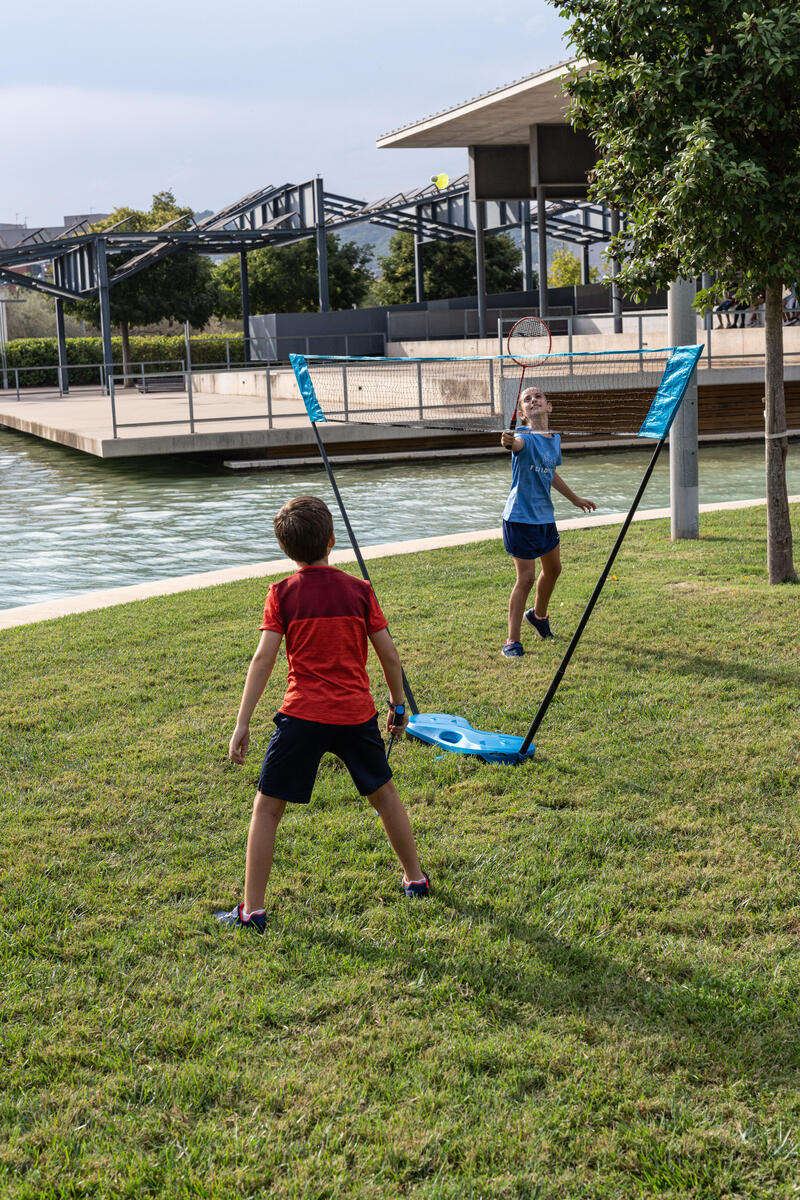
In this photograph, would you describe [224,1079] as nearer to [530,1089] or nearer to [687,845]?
[530,1089]

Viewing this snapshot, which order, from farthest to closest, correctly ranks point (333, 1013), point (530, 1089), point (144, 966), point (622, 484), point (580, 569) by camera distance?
point (622, 484) → point (580, 569) → point (144, 966) → point (333, 1013) → point (530, 1089)

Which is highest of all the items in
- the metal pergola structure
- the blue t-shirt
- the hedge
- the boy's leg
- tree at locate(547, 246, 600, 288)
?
tree at locate(547, 246, 600, 288)

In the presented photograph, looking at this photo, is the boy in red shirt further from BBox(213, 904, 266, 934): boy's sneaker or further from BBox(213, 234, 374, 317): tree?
BBox(213, 234, 374, 317): tree

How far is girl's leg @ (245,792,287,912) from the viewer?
3902mm

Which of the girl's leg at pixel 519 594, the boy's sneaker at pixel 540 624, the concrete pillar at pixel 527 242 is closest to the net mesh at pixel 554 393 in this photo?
the boy's sneaker at pixel 540 624

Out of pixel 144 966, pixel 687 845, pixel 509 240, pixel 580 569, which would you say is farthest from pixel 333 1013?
pixel 509 240

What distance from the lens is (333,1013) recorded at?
3.48 metres

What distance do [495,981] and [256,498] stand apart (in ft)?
47.8

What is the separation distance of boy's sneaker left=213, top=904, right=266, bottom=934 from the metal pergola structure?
3357cm

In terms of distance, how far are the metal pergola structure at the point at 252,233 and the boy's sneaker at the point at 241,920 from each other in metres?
33.6

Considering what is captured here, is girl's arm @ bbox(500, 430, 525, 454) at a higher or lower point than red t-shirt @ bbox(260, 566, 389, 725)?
higher

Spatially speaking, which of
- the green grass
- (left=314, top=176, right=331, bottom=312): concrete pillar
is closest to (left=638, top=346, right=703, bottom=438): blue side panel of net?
the green grass

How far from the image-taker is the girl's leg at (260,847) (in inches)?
154

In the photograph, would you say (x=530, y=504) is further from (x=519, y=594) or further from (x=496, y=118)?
(x=496, y=118)
